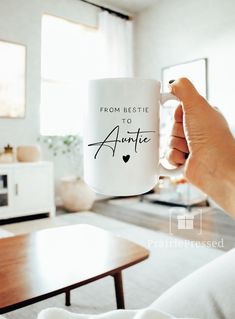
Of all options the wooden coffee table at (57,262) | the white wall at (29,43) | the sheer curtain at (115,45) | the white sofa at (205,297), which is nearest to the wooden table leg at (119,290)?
the wooden coffee table at (57,262)

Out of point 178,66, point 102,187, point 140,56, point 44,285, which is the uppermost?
point 140,56

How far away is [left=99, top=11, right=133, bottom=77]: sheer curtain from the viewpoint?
423 cm

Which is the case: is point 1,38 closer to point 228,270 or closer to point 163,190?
point 163,190

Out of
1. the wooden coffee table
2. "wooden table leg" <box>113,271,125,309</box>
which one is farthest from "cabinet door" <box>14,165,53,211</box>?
"wooden table leg" <box>113,271,125,309</box>

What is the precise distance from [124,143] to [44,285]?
699 millimetres

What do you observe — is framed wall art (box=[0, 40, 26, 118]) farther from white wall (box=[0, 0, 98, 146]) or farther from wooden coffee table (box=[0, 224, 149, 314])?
wooden coffee table (box=[0, 224, 149, 314])

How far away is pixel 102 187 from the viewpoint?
0.46 metres

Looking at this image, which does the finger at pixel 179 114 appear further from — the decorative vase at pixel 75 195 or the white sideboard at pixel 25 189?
the decorative vase at pixel 75 195

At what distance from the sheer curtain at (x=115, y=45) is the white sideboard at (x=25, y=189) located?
175 centimetres

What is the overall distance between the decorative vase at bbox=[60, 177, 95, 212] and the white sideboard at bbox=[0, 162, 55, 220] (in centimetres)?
25

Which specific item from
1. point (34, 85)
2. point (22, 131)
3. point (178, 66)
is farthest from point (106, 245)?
point (178, 66)

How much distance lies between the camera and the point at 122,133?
0.43 metres

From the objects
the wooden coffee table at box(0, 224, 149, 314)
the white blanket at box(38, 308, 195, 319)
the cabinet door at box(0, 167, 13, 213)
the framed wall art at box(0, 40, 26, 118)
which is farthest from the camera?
the framed wall art at box(0, 40, 26, 118)

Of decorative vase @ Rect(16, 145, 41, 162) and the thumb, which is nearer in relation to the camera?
the thumb
